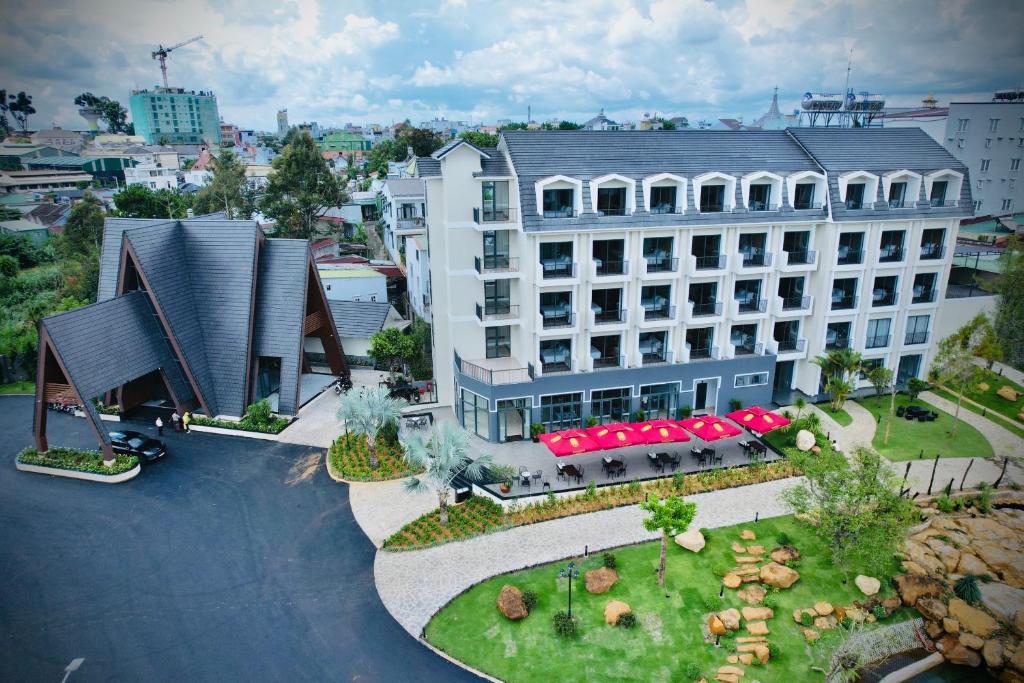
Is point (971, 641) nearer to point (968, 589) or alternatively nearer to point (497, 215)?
point (968, 589)

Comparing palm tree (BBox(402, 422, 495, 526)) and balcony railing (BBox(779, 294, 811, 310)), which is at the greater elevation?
balcony railing (BBox(779, 294, 811, 310))

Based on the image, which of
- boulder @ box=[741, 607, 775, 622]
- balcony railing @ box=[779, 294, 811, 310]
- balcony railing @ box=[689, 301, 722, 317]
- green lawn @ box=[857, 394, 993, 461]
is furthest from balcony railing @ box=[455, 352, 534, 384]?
green lawn @ box=[857, 394, 993, 461]

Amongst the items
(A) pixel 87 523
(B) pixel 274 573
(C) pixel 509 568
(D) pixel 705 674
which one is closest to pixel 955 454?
(D) pixel 705 674

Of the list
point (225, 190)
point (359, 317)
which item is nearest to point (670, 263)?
point (359, 317)

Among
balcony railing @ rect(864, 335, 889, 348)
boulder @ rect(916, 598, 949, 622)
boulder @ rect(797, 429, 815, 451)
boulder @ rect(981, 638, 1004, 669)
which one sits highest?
balcony railing @ rect(864, 335, 889, 348)

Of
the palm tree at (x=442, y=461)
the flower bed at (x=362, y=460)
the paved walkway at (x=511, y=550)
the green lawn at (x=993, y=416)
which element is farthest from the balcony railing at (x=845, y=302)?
the flower bed at (x=362, y=460)

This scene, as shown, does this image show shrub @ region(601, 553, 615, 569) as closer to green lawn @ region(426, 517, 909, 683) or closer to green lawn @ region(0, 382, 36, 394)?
green lawn @ region(426, 517, 909, 683)

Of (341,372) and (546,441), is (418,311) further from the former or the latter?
(546,441)
